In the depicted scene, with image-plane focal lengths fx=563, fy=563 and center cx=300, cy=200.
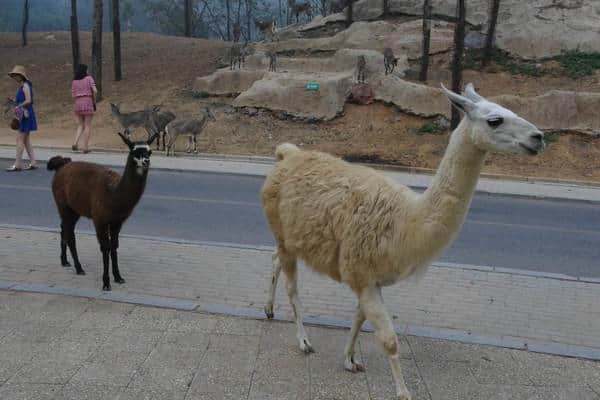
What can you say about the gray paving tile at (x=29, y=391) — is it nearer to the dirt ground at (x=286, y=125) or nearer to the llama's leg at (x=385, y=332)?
the llama's leg at (x=385, y=332)

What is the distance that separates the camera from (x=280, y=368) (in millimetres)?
4570

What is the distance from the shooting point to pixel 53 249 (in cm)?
735

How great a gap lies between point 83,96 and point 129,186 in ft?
33.8

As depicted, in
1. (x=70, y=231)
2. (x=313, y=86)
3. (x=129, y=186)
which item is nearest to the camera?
(x=129, y=186)

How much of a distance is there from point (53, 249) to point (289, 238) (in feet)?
13.8

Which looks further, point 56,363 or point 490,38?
point 490,38

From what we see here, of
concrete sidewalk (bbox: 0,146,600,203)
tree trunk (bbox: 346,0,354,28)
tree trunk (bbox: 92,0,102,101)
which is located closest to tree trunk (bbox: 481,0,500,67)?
tree trunk (bbox: 346,0,354,28)

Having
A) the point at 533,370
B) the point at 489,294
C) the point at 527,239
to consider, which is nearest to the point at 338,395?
the point at 533,370

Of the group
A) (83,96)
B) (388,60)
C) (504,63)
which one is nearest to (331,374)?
(83,96)

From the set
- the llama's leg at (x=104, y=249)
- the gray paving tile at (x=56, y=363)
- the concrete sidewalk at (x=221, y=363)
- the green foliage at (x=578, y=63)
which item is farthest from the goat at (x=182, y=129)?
the green foliage at (x=578, y=63)

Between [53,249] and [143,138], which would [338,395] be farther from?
[143,138]

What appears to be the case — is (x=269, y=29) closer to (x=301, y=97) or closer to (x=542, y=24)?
(x=301, y=97)

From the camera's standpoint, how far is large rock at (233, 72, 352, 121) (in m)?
19.3

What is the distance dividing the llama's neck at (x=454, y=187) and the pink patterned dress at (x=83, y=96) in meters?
13.2
